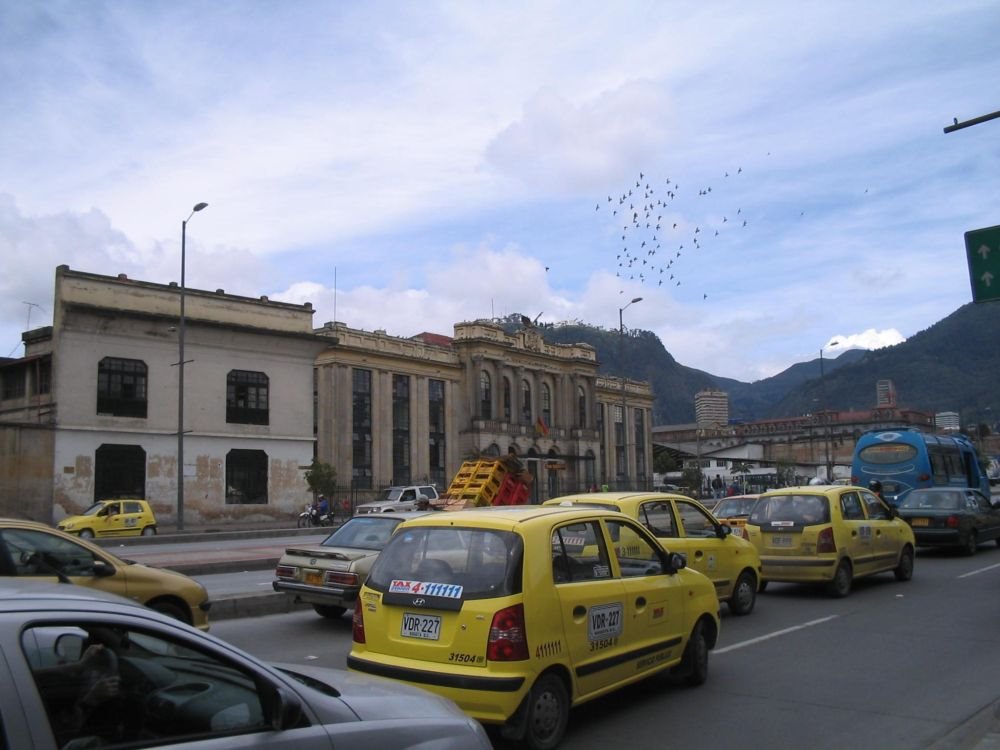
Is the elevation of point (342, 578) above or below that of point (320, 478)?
below

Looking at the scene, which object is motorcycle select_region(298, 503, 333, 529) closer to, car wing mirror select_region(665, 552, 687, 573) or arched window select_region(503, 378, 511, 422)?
arched window select_region(503, 378, 511, 422)

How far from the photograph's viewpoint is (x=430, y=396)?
6919 centimetres

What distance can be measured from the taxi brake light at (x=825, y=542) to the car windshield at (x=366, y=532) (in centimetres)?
642

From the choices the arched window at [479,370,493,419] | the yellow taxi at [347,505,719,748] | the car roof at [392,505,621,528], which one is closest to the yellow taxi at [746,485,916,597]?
the yellow taxi at [347,505,719,748]

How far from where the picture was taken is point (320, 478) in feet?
159

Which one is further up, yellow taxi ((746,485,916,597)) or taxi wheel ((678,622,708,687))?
yellow taxi ((746,485,916,597))

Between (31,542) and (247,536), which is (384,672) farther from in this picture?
(247,536)

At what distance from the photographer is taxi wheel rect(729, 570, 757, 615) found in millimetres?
12273

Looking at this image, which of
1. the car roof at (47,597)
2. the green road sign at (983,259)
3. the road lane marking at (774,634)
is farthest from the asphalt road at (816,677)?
the green road sign at (983,259)

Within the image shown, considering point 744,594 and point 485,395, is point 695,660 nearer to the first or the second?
point 744,594

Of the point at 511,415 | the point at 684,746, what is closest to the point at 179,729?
the point at 684,746

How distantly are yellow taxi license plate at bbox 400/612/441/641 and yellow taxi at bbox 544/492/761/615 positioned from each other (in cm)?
448

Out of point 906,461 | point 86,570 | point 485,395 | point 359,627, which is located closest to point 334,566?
point 86,570

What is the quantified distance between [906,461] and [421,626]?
1023 inches
